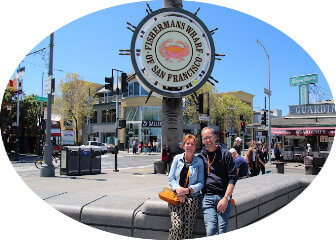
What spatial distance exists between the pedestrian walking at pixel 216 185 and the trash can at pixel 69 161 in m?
10.4

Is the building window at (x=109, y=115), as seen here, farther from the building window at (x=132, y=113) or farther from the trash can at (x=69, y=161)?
the trash can at (x=69, y=161)

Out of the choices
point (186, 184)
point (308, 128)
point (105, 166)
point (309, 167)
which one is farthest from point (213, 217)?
point (308, 128)

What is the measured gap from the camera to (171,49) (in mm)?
8859

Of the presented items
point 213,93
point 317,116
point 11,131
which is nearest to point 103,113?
point 11,131

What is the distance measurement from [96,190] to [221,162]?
6.36 metres

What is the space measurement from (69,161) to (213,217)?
1060 cm

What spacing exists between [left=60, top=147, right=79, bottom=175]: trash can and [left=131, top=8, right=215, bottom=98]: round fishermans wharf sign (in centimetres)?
536

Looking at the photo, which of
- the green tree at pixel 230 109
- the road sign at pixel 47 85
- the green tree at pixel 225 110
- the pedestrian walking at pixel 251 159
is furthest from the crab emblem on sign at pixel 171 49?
the green tree at pixel 230 109

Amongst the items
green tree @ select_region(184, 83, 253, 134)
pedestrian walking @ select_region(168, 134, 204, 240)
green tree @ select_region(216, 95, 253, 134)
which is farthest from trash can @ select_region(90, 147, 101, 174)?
green tree @ select_region(216, 95, 253, 134)

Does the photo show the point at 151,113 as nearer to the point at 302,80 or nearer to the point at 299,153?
the point at 299,153

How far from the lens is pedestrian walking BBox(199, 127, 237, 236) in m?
3.63

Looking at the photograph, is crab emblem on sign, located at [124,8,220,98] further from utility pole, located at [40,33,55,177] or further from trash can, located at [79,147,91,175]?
trash can, located at [79,147,91,175]

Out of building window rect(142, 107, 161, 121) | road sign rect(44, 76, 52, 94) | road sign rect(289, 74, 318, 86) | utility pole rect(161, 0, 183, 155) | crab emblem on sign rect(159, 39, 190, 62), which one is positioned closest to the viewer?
crab emblem on sign rect(159, 39, 190, 62)

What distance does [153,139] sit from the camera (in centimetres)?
3919
